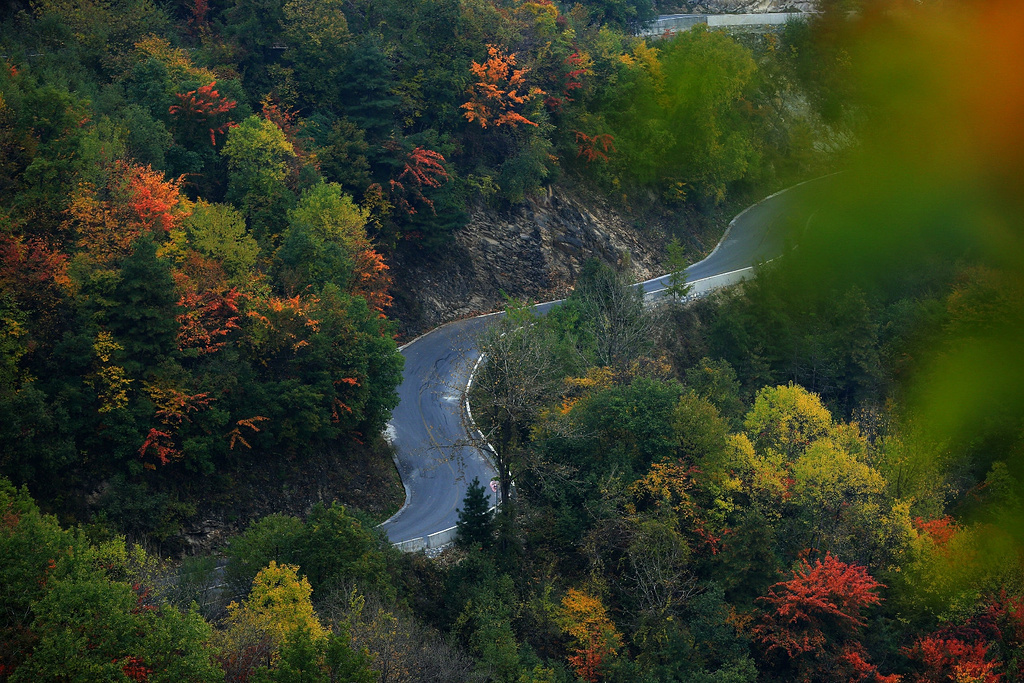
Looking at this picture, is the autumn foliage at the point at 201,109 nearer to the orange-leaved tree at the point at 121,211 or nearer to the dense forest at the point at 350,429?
the dense forest at the point at 350,429

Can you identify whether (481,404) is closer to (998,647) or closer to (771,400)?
(771,400)

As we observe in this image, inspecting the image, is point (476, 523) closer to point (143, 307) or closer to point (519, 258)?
point (143, 307)

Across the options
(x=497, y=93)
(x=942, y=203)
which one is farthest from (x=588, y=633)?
(x=497, y=93)

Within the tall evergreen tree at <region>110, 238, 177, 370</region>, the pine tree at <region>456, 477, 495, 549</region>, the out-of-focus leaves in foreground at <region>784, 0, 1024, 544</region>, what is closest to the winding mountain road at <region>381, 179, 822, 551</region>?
the pine tree at <region>456, 477, 495, 549</region>

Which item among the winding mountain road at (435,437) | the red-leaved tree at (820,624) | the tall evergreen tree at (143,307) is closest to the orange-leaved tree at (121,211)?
the tall evergreen tree at (143,307)

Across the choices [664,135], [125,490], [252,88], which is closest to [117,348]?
[125,490]

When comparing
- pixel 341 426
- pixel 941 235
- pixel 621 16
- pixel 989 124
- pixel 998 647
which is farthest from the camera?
pixel 621 16

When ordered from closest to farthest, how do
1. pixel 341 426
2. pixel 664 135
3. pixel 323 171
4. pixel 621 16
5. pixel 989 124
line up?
pixel 989 124
pixel 341 426
pixel 323 171
pixel 664 135
pixel 621 16

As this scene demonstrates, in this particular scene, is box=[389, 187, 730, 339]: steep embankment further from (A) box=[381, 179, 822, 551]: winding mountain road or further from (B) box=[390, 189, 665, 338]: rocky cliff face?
(A) box=[381, 179, 822, 551]: winding mountain road
